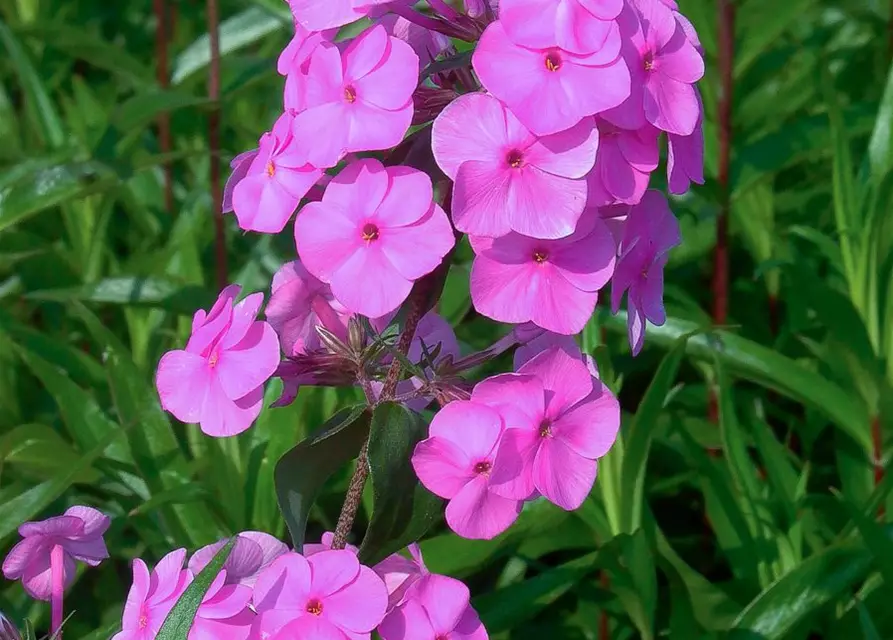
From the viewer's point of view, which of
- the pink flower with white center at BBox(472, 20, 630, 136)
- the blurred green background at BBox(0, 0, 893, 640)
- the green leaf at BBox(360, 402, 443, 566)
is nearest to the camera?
the pink flower with white center at BBox(472, 20, 630, 136)

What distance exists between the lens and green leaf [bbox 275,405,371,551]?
0.90m

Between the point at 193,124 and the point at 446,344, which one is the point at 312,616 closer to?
the point at 446,344

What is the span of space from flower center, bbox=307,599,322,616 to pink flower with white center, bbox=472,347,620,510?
0.48 feet

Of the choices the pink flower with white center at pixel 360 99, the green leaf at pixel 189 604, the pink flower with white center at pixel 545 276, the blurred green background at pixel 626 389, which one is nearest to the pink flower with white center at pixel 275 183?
the pink flower with white center at pixel 360 99

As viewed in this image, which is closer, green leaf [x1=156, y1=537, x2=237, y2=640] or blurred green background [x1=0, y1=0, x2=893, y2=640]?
green leaf [x1=156, y1=537, x2=237, y2=640]

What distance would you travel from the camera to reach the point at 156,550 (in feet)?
5.04

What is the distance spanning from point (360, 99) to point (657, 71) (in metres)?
0.20

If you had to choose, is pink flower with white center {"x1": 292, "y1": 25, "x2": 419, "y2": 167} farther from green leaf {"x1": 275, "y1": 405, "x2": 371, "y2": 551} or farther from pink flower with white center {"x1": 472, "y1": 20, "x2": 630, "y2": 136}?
green leaf {"x1": 275, "y1": 405, "x2": 371, "y2": 551}

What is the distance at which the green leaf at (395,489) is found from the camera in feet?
2.83

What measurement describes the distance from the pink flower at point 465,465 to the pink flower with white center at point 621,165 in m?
0.17

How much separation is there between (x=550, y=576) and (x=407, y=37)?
2.48 feet

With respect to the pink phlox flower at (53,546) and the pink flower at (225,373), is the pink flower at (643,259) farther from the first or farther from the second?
the pink phlox flower at (53,546)

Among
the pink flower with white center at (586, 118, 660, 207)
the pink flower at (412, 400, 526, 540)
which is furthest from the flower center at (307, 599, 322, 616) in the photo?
the pink flower with white center at (586, 118, 660, 207)

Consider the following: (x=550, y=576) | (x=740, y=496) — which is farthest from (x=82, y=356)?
(x=740, y=496)
